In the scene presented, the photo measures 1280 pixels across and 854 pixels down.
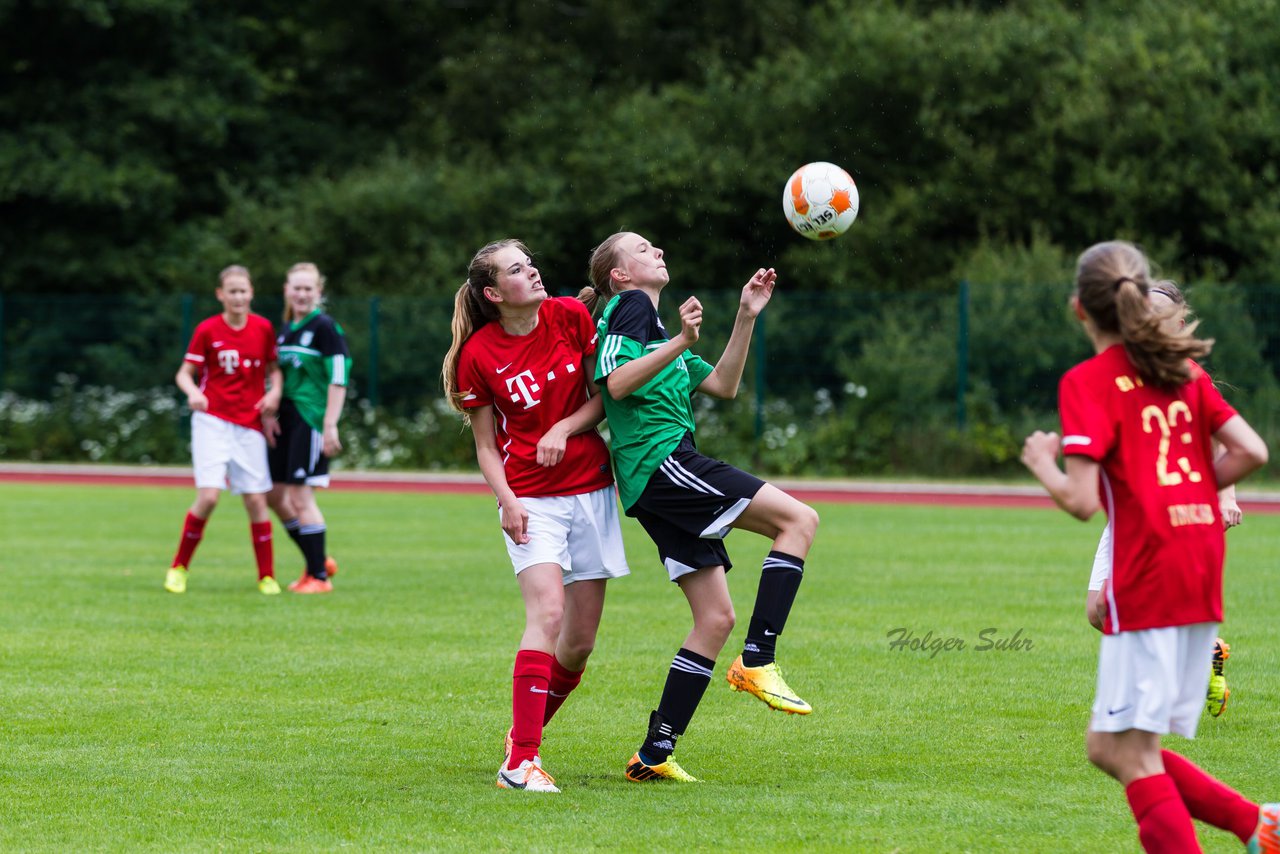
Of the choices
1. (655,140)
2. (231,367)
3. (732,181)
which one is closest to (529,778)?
(231,367)

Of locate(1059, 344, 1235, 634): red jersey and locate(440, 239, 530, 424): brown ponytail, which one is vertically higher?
locate(440, 239, 530, 424): brown ponytail

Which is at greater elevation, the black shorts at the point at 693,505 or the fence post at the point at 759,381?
the black shorts at the point at 693,505

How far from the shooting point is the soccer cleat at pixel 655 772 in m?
5.70

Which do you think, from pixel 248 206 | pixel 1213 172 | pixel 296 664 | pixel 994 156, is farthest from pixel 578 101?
pixel 296 664

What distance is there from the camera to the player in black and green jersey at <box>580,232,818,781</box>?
5680 millimetres

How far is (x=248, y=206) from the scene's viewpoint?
32.3m

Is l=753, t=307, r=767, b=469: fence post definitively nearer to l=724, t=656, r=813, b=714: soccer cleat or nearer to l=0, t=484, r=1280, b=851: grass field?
l=0, t=484, r=1280, b=851: grass field

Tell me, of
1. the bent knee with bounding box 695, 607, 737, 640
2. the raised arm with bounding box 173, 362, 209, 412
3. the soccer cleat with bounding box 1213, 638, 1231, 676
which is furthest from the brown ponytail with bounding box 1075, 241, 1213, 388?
the raised arm with bounding box 173, 362, 209, 412

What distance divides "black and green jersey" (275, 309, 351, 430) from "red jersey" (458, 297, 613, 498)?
5.54 metres

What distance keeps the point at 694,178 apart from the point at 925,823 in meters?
25.6

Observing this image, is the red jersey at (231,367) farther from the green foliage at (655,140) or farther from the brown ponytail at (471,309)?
the green foliage at (655,140)

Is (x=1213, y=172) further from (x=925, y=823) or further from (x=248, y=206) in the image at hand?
(x=925, y=823)

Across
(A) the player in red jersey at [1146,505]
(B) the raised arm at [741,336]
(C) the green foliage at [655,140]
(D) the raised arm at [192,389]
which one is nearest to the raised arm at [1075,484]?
(A) the player in red jersey at [1146,505]

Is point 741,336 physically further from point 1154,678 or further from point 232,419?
point 232,419
